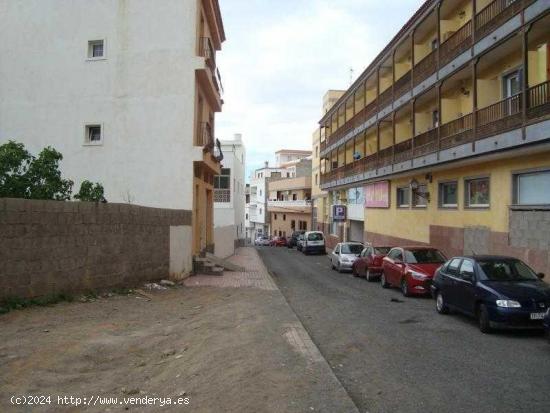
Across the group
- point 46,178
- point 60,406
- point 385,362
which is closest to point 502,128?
point 385,362

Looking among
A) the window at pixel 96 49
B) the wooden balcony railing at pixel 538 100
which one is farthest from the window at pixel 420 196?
the window at pixel 96 49

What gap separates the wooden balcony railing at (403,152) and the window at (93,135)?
13.2 m

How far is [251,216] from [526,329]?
84.5 metres

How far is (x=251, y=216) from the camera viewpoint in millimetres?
93688

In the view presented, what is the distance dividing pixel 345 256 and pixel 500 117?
1099 cm

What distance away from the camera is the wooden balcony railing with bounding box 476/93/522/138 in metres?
14.9

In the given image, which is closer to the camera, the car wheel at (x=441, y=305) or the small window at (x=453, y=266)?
the small window at (x=453, y=266)

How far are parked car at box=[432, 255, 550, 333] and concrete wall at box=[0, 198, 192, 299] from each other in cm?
813

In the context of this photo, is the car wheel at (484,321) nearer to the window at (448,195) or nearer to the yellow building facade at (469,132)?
the yellow building facade at (469,132)

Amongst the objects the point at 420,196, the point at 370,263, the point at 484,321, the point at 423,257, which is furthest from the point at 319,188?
the point at 484,321

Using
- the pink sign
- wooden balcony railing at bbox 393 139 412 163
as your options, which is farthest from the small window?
the pink sign

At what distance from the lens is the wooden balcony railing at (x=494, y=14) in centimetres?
1484

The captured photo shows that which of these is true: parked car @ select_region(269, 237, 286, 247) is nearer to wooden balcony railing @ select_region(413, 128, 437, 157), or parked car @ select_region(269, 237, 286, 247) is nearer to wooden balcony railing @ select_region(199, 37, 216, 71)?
wooden balcony railing @ select_region(413, 128, 437, 157)

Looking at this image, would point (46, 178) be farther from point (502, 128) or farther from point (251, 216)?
point (251, 216)
